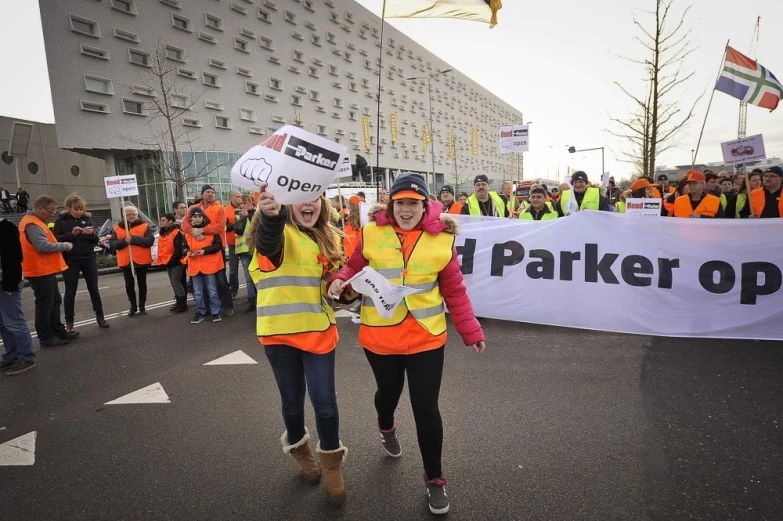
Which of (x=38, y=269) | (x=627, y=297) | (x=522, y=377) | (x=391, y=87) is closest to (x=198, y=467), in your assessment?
(x=522, y=377)

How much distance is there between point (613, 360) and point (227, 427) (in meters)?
4.01

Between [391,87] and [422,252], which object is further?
[391,87]

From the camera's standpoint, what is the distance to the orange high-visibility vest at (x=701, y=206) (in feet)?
22.3

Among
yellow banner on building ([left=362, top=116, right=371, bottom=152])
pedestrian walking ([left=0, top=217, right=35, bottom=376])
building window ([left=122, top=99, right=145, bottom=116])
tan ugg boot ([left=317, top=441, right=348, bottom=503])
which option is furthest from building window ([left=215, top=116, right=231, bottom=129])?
tan ugg boot ([left=317, top=441, right=348, bottom=503])

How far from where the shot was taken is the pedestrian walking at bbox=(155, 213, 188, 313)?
7711 mm

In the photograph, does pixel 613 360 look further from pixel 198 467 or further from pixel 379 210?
pixel 198 467

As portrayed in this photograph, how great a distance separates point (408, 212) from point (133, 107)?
29.0 m

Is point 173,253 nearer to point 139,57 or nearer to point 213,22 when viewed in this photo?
point 139,57

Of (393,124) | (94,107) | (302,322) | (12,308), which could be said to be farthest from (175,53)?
(302,322)

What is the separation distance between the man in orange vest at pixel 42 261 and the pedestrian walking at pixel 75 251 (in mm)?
614

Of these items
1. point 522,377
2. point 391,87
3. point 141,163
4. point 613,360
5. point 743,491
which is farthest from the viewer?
point 391,87

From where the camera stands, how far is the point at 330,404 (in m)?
2.50

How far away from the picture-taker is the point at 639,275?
18.2 ft

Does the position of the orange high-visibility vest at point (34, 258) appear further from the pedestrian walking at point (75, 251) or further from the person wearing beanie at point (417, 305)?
the person wearing beanie at point (417, 305)
